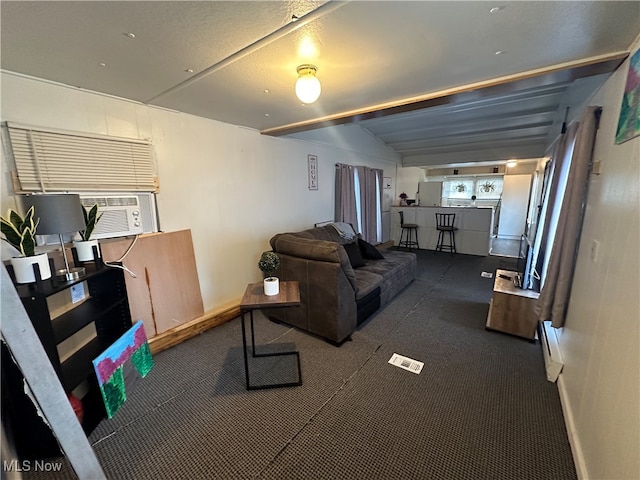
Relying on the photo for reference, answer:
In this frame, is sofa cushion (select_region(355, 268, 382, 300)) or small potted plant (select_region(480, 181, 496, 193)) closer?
sofa cushion (select_region(355, 268, 382, 300))

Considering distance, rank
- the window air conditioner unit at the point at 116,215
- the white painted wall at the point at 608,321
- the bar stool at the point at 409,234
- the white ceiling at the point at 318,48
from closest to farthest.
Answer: the white painted wall at the point at 608,321 < the white ceiling at the point at 318,48 < the window air conditioner unit at the point at 116,215 < the bar stool at the point at 409,234

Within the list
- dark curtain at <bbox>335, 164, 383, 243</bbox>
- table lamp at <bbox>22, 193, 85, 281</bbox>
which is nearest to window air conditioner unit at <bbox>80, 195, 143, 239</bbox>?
table lamp at <bbox>22, 193, 85, 281</bbox>

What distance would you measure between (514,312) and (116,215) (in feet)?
12.4

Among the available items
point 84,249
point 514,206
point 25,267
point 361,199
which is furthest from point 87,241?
point 514,206

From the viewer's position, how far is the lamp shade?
1538 mm

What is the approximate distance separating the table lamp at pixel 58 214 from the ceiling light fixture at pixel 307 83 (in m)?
1.59

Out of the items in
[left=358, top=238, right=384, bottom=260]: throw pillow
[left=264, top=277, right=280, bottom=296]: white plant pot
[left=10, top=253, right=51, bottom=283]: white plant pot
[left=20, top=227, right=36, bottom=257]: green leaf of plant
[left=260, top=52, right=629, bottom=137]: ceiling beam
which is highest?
[left=260, top=52, right=629, bottom=137]: ceiling beam

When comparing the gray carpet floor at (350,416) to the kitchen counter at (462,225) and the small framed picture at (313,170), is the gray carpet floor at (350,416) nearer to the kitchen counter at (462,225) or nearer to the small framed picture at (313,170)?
the small framed picture at (313,170)

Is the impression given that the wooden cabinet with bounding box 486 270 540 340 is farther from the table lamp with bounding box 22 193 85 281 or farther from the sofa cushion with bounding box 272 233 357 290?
the table lamp with bounding box 22 193 85 281

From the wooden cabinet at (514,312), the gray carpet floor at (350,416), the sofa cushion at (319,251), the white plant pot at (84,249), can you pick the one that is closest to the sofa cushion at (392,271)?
the gray carpet floor at (350,416)

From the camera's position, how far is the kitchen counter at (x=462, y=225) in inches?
222

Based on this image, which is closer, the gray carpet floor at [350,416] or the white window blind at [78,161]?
the gray carpet floor at [350,416]

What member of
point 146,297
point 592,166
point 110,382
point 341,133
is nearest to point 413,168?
point 341,133

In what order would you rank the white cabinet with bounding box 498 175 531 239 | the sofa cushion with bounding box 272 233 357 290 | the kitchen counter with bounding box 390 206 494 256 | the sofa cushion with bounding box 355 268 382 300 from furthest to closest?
the white cabinet with bounding box 498 175 531 239 < the kitchen counter with bounding box 390 206 494 256 < the sofa cushion with bounding box 355 268 382 300 < the sofa cushion with bounding box 272 233 357 290
